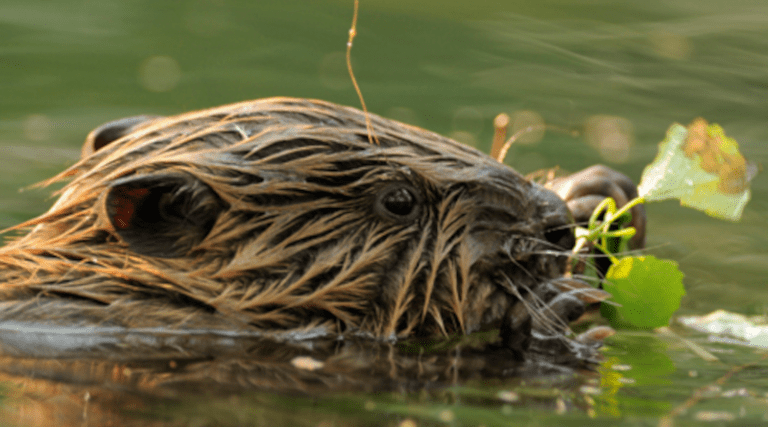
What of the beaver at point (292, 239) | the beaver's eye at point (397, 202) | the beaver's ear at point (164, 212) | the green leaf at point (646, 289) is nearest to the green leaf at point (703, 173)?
the green leaf at point (646, 289)

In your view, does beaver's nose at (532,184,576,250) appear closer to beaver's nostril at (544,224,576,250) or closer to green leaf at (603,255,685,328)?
beaver's nostril at (544,224,576,250)

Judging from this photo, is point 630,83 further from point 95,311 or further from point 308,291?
point 95,311

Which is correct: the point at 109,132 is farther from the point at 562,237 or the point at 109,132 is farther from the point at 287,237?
the point at 562,237

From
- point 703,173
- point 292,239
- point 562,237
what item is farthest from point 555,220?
point 292,239

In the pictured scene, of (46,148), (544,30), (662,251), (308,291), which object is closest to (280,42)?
(46,148)

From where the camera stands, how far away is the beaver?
Result: 2.80m

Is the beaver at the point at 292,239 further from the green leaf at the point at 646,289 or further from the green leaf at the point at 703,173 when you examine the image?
the green leaf at the point at 703,173

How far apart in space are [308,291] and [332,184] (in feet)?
1.41

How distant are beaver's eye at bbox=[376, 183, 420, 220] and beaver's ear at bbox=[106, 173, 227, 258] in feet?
2.04

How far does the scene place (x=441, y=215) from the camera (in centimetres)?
299

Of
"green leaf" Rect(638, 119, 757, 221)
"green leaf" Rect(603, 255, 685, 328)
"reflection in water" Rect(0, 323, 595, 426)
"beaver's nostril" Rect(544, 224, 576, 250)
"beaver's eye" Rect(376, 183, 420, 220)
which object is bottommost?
"reflection in water" Rect(0, 323, 595, 426)

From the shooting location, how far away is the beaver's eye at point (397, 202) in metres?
2.93

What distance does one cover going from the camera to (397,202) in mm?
2939

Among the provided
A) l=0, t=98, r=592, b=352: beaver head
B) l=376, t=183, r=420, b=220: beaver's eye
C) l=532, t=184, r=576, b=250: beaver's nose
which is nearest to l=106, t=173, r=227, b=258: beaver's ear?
l=0, t=98, r=592, b=352: beaver head
